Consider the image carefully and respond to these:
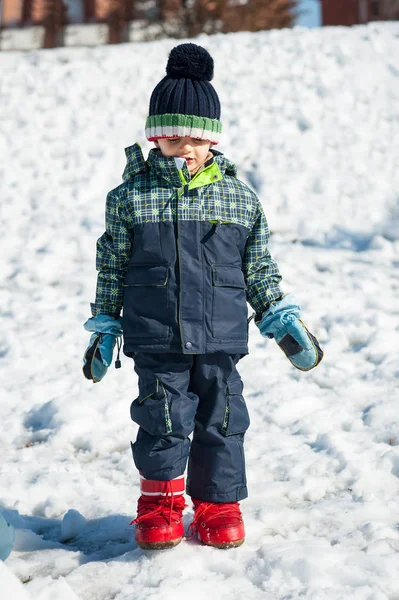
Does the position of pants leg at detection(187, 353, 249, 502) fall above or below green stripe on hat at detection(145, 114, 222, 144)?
below

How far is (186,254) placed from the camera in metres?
2.65

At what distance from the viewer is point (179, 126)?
2719mm

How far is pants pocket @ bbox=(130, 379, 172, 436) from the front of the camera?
264cm

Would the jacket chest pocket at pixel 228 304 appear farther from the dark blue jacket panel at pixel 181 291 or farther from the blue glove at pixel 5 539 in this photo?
the blue glove at pixel 5 539

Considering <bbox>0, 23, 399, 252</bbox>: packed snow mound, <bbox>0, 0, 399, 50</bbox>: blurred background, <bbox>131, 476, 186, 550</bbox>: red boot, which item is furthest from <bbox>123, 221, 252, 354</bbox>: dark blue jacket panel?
<bbox>0, 0, 399, 50</bbox>: blurred background

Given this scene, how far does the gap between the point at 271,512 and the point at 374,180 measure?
5.93m

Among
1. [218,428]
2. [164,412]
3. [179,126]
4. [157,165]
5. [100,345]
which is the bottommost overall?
[218,428]

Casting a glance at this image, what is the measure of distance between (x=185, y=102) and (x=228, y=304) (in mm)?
758

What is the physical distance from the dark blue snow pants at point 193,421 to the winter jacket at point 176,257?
0.10 meters

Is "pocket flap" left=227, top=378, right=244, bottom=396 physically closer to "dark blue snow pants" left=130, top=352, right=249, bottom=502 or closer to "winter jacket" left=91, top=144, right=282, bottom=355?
"dark blue snow pants" left=130, top=352, right=249, bottom=502

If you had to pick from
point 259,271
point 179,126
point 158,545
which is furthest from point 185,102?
point 158,545

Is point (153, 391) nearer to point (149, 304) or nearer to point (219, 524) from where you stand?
point (149, 304)

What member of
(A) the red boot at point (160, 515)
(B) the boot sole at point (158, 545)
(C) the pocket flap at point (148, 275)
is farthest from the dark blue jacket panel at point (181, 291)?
(B) the boot sole at point (158, 545)

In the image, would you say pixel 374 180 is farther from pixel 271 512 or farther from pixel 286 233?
pixel 271 512
